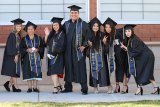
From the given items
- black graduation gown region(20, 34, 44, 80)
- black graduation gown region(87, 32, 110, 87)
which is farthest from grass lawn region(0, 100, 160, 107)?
black graduation gown region(20, 34, 44, 80)

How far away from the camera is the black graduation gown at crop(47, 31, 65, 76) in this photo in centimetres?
1198

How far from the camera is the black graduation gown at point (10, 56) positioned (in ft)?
40.0

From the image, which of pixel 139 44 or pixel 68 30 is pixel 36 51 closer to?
pixel 68 30

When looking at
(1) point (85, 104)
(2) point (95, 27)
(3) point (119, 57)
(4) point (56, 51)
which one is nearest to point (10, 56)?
(4) point (56, 51)

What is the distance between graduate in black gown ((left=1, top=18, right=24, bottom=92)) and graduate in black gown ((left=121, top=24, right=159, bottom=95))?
8.61 ft

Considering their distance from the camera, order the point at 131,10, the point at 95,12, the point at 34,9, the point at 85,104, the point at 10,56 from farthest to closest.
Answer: the point at 131,10, the point at 34,9, the point at 95,12, the point at 10,56, the point at 85,104

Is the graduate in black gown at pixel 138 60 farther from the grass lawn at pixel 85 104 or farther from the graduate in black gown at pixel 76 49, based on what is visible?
the grass lawn at pixel 85 104

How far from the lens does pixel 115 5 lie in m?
14.6

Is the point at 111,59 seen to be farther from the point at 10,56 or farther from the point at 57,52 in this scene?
the point at 10,56

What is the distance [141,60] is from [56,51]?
81.8 inches

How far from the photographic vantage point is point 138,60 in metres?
11.9

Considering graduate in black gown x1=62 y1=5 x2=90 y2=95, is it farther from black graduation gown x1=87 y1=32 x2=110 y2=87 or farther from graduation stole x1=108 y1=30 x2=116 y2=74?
graduation stole x1=108 y1=30 x2=116 y2=74

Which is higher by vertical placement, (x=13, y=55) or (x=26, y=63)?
(x=13, y=55)

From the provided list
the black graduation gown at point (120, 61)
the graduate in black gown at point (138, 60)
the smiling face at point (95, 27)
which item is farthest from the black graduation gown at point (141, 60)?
the smiling face at point (95, 27)
